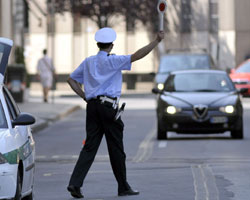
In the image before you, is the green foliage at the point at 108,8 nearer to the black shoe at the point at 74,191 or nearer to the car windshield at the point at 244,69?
the car windshield at the point at 244,69

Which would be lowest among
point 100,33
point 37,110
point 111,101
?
point 37,110

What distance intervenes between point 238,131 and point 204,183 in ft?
25.9

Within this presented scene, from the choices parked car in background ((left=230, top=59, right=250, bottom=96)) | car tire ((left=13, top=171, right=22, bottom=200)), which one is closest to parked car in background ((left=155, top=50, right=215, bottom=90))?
parked car in background ((left=230, top=59, right=250, bottom=96))

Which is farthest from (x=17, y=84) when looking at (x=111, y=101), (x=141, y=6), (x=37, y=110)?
(x=111, y=101)

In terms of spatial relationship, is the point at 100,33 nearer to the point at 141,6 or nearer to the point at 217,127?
the point at 217,127

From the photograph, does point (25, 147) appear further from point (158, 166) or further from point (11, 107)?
point (158, 166)

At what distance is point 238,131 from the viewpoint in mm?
20031

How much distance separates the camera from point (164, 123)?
65.4 feet

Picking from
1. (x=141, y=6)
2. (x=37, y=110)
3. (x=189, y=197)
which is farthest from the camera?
(x=141, y=6)

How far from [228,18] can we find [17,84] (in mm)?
27891

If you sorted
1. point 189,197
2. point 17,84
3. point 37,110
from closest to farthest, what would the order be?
point 189,197 < point 37,110 < point 17,84

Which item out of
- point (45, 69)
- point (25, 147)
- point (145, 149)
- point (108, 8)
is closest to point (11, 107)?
point (25, 147)

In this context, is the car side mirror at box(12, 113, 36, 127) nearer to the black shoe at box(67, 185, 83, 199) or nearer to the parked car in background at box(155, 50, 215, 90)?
the black shoe at box(67, 185, 83, 199)

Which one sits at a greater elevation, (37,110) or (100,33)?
(100,33)
